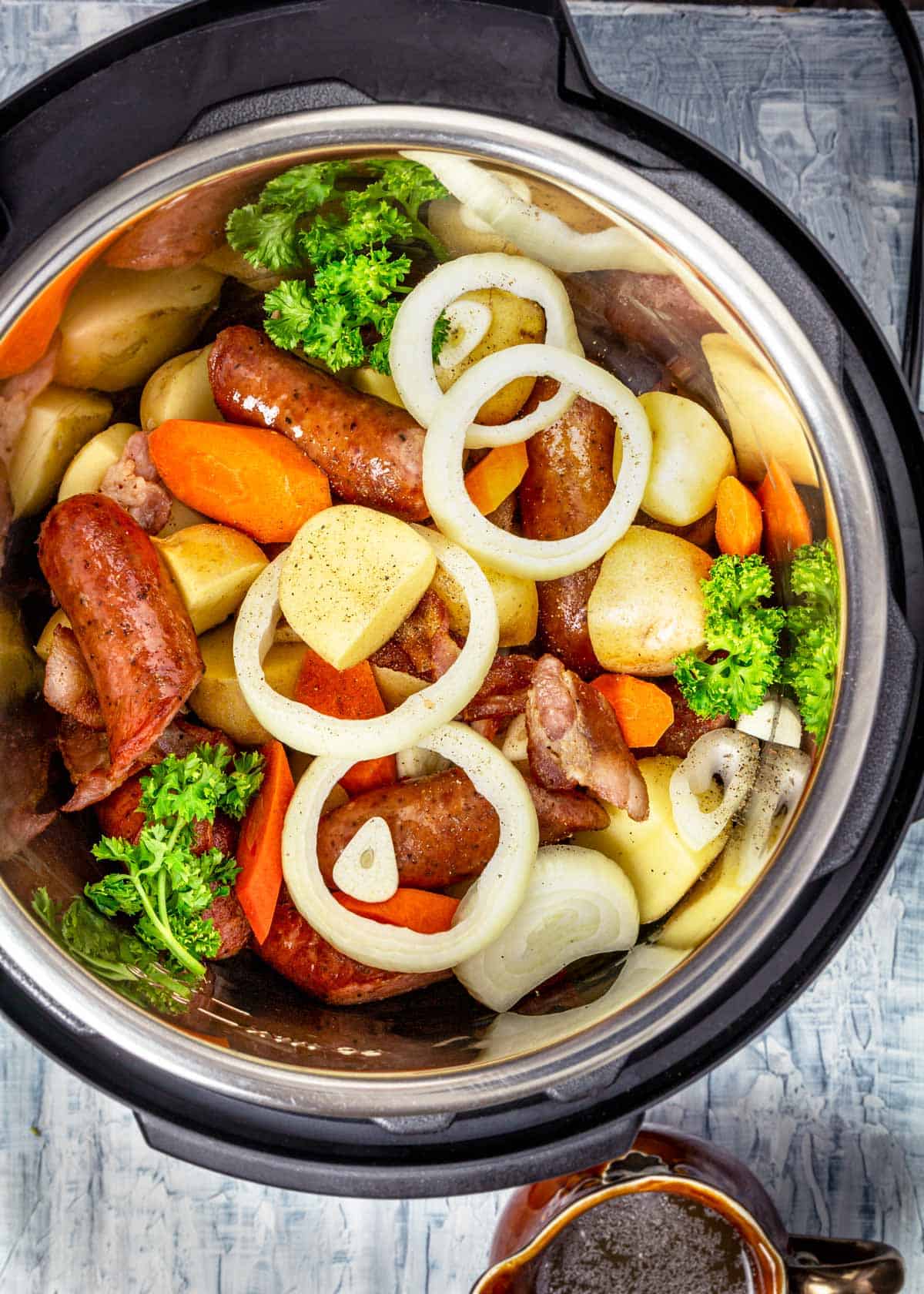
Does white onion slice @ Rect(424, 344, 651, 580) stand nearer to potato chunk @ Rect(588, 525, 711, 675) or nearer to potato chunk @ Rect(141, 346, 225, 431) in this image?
potato chunk @ Rect(588, 525, 711, 675)

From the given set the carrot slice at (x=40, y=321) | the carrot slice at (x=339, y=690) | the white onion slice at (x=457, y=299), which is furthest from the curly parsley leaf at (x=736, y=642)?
the carrot slice at (x=40, y=321)

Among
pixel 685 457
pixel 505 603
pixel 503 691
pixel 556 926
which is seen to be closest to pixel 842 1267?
pixel 556 926

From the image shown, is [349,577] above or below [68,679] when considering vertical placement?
above

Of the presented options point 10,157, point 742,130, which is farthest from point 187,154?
point 742,130

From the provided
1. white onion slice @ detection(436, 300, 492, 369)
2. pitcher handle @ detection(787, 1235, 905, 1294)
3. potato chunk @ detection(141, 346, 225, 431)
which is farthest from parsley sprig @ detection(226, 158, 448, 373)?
pitcher handle @ detection(787, 1235, 905, 1294)

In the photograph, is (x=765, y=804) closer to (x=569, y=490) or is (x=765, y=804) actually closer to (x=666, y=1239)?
(x=569, y=490)

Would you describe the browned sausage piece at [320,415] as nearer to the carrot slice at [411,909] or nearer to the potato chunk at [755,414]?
the potato chunk at [755,414]
